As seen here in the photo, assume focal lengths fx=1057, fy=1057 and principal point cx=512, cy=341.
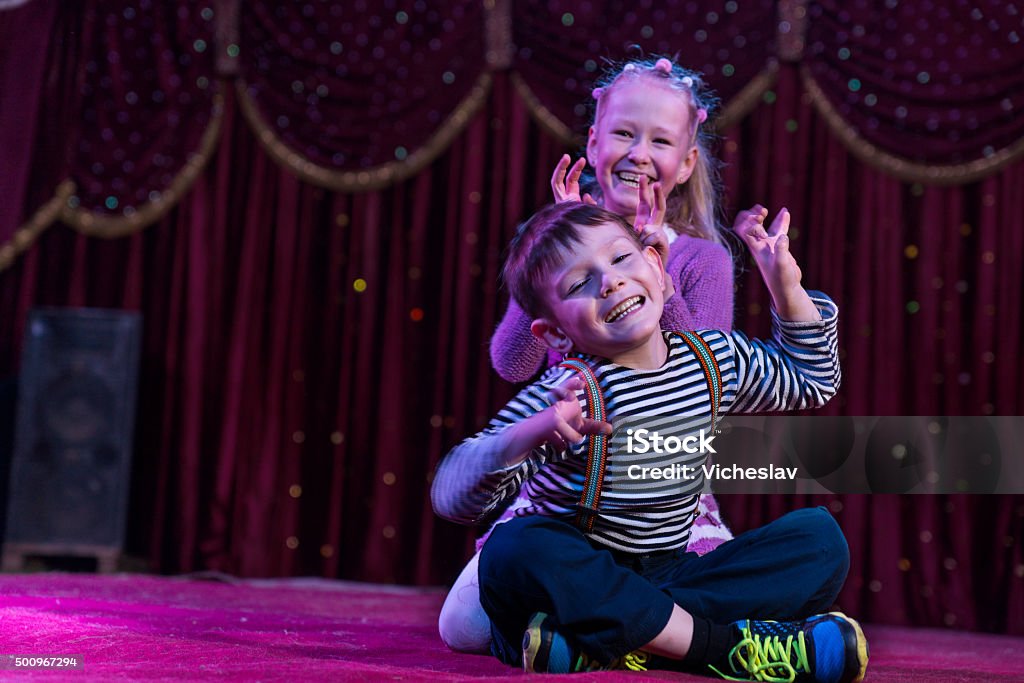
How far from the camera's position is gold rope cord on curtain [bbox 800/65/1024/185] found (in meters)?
3.08

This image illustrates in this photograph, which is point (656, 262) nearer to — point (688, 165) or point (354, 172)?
point (688, 165)

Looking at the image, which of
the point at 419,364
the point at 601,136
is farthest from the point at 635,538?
the point at 419,364

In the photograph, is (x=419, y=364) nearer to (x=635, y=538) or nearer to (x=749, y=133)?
(x=749, y=133)

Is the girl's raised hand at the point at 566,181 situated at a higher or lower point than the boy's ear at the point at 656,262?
higher

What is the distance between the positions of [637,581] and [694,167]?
2.98 feet

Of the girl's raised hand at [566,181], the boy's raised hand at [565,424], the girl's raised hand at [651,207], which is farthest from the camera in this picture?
the girl's raised hand at [566,181]

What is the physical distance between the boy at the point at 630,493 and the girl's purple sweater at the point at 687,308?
0.23 m

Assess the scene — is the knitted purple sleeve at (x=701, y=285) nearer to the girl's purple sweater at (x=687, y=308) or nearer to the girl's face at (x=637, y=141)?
the girl's purple sweater at (x=687, y=308)

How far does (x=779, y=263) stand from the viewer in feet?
4.33

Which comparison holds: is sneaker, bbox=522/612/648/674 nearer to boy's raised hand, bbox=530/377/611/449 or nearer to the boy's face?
boy's raised hand, bbox=530/377/611/449

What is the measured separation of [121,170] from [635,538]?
110 inches

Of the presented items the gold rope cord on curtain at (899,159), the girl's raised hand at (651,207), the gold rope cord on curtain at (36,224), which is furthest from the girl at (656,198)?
the gold rope cord on curtain at (36,224)

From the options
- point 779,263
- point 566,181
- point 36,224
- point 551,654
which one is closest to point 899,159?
point 566,181

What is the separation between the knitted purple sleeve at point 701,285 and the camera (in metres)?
1.63
